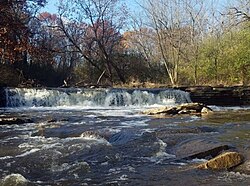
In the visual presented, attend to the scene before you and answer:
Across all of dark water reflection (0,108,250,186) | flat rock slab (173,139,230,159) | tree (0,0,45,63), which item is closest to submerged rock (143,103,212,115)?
dark water reflection (0,108,250,186)

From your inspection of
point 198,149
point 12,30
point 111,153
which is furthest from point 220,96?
point 12,30

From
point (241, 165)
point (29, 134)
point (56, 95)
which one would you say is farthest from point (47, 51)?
point (56, 95)

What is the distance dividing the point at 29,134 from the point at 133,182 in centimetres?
547

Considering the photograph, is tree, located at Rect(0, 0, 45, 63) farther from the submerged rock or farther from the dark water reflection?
the submerged rock

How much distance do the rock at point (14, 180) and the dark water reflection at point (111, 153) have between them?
4.6 inches

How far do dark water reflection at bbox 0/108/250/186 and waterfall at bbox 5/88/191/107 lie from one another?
28.8 ft

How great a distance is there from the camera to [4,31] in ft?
12.5

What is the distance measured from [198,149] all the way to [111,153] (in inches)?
68.8

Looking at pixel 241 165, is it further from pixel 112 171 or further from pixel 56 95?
pixel 56 95

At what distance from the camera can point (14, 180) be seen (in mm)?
5766

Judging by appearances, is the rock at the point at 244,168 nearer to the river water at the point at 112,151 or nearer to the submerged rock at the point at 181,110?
the river water at the point at 112,151

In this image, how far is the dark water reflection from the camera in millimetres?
5867

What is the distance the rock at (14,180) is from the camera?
561 cm

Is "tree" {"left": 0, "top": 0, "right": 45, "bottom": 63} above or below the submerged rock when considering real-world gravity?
above
